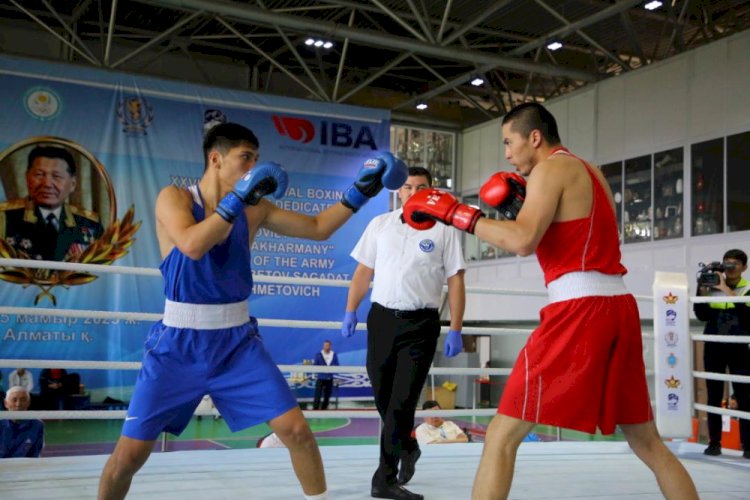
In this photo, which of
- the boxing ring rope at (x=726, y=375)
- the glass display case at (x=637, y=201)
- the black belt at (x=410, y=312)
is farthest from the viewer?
the glass display case at (x=637, y=201)

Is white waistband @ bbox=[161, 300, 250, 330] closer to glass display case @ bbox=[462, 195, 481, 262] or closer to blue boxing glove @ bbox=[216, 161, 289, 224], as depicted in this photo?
blue boxing glove @ bbox=[216, 161, 289, 224]

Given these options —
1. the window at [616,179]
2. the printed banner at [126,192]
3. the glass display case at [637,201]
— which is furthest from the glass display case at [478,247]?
the printed banner at [126,192]

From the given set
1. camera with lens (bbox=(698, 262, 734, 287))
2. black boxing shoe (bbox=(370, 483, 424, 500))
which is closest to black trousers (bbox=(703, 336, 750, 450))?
camera with lens (bbox=(698, 262, 734, 287))

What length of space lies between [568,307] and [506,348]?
13.0 m

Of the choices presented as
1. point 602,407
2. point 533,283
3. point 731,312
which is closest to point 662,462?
point 602,407

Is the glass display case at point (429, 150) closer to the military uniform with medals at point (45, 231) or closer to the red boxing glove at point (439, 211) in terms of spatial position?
the military uniform with medals at point (45, 231)

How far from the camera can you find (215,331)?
225 centimetres

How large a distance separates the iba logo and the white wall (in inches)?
143

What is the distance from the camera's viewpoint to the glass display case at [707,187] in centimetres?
1023

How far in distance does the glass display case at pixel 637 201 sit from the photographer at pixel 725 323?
6.69 metres

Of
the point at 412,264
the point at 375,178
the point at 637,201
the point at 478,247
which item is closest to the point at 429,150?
the point at 478,247

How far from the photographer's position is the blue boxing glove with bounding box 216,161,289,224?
2125 millimetres

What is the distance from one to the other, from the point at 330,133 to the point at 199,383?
942cm

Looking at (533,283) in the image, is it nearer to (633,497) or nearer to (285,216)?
(633,497)
